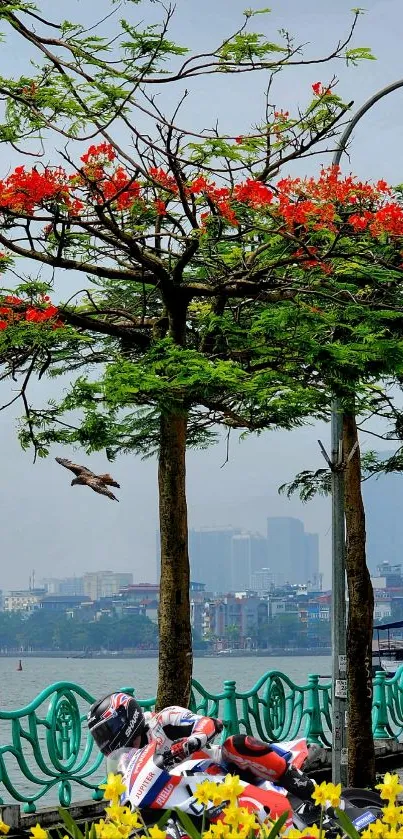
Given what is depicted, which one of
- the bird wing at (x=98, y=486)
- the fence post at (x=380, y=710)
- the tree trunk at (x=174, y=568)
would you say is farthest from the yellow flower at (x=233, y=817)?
the fence post at (x=380, y=710)

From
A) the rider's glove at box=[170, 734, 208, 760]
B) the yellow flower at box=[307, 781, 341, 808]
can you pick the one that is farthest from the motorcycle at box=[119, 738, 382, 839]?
the yellow flower at box=[307, 781, 341, 808]

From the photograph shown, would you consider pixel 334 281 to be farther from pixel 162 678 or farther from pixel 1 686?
pixel 1 686

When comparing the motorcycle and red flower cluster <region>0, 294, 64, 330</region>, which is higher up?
red flower cluster <region>0, 294, 64, 330</region>

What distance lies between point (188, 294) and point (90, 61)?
2863 mm

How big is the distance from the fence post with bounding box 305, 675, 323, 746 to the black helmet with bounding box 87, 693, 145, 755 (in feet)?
30.8

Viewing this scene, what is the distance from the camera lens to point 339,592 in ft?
43.9

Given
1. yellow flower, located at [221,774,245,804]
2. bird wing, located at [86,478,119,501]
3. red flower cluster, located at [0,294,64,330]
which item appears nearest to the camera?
yellow flower, located at [221,774,245,804]

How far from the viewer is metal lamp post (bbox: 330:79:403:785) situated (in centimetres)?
1338

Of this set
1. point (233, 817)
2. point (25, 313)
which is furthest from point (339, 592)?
point (233, 817)

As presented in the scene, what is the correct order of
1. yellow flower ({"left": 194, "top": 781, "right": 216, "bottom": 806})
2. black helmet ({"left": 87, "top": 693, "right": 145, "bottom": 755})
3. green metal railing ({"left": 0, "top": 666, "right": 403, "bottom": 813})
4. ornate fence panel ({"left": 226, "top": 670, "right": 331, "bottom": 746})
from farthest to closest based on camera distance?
1. ornate fence panel ({"left": 226, "top": 670, "right": 331, "bottom": 746})
2. green metal railing ({"left": 0, "top": 666, "right": 403, "bottom": 813})
3. black helmet ({"left": 87, "top": 693, "right": 145, "bottom": 755})
4. yellow flower ({"left": 194, "top": 781, "right": 216, "bottom": 806})

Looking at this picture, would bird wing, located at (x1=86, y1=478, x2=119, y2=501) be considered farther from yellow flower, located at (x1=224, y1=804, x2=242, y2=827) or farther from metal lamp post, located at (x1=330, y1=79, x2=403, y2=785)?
yellow flower, located at (x1=224, y1=804, x2=242, y2=827)

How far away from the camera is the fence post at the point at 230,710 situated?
15.1 m

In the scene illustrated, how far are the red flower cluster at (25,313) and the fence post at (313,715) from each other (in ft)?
23.4

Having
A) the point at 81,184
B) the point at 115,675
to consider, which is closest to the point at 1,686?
the point at 115,675
